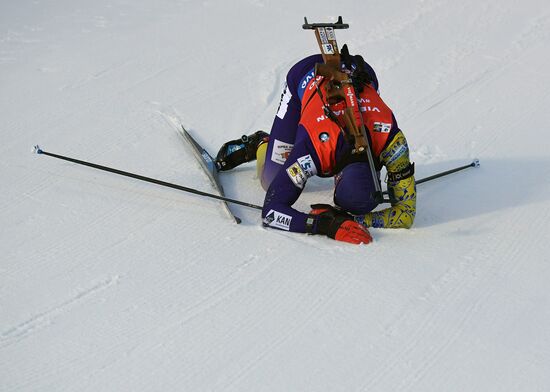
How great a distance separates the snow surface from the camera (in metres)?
3.59

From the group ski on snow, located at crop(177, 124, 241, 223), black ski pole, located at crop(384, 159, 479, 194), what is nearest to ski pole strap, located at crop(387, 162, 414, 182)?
black ski pole, located at crop(384, 159, 479, 194)

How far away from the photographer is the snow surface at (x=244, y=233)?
3590 millimetres

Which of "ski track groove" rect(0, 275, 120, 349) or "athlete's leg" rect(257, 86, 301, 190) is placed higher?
"athlete's leg" rect(257, 86, 301, 190)

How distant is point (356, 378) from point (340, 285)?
0.71 m

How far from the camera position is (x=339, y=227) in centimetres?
438

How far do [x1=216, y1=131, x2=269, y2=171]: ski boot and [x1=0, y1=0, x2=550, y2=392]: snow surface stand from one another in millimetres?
104

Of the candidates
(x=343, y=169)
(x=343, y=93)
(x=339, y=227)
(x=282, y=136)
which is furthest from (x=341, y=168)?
(x=282, y=136)

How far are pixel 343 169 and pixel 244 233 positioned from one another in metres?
0.75

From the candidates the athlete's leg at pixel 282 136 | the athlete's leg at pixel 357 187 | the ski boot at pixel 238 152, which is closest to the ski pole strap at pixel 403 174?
the athlete's leg at pixel 357 187

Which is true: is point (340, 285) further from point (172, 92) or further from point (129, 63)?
point (129, 63)

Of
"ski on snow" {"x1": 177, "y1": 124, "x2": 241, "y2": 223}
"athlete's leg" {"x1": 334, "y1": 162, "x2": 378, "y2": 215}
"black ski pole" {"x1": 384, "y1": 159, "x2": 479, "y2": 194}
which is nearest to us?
"athlete's leg" {"x1": 334, "y1": 162, "x2": 378, "y2": 215}

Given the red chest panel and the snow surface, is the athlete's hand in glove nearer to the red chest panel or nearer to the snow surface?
the snow surface

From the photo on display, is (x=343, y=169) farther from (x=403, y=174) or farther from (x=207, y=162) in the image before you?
(x=207, y=162)

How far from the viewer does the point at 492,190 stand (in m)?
5.21
